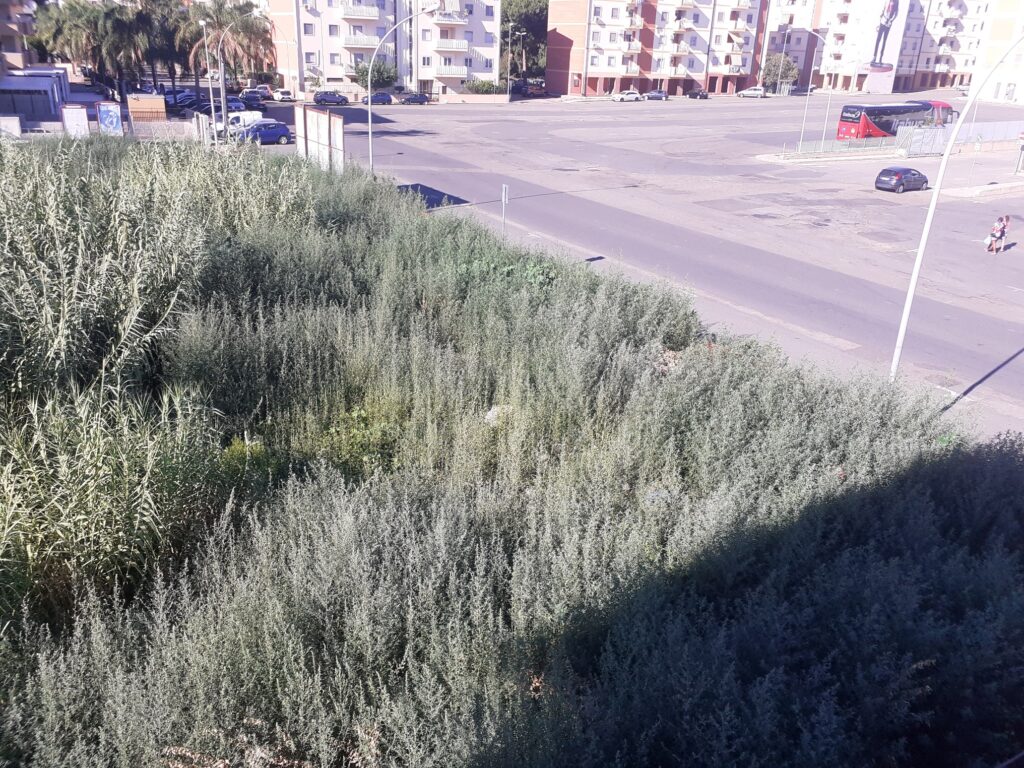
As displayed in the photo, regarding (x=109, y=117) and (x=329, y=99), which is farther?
(x=329, y=99)

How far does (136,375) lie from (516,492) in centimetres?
361

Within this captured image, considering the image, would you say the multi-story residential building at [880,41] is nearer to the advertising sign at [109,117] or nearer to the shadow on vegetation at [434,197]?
the shadow on vegetation at [434,197]

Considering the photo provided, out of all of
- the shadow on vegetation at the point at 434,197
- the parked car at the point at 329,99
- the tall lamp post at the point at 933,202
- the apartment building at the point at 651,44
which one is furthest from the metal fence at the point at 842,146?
the apartment building at the point at 651,44

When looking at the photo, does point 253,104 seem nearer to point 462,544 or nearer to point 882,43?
point 462,544

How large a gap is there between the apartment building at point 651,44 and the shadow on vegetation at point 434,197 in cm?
5041

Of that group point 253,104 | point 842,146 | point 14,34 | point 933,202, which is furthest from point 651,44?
point 933,202

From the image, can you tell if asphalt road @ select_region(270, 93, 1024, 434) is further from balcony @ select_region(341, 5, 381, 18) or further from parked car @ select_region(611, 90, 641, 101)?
parked car @ select_region(611, 90, 641, 101)

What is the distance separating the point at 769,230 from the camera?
21109 millimetres

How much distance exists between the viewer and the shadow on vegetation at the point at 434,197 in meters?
20.5

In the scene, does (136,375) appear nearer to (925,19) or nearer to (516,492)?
(516,492)

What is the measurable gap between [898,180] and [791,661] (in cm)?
2863

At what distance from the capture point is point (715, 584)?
16.2 ft

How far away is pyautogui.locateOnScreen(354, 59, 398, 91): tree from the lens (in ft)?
183

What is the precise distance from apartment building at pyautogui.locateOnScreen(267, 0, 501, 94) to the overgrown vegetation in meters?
54.9
